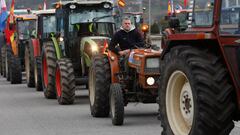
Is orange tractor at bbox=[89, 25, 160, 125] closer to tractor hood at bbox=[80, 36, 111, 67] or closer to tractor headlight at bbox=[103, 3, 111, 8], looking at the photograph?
tractor hood at bbox=[80, 36, 111, 67]

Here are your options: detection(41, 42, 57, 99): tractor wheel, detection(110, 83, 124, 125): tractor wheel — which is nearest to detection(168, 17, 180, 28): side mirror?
detection(110, 83, 124, 125): tractor wheel

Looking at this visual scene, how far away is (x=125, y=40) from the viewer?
13.6 m

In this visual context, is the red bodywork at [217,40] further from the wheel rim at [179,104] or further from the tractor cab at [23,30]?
the tractor cab at [23,30]

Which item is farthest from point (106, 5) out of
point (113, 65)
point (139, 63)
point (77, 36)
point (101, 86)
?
point (139, 63)

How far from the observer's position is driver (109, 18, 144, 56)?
13.6m

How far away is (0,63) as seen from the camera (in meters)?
31.1

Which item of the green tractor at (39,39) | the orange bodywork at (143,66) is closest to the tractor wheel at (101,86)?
the orange bodywork at (143,66)

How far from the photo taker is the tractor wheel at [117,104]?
39.2 ft

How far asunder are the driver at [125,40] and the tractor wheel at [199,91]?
468 cm

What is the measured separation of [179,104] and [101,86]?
14.6 ft

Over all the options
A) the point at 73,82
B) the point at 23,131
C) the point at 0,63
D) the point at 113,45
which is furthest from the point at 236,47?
the point at 0,63

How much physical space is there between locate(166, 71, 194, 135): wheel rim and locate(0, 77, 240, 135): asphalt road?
2.11 m

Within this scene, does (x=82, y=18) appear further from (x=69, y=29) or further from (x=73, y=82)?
(x=73, y=82)

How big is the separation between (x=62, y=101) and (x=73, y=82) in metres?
0.50
